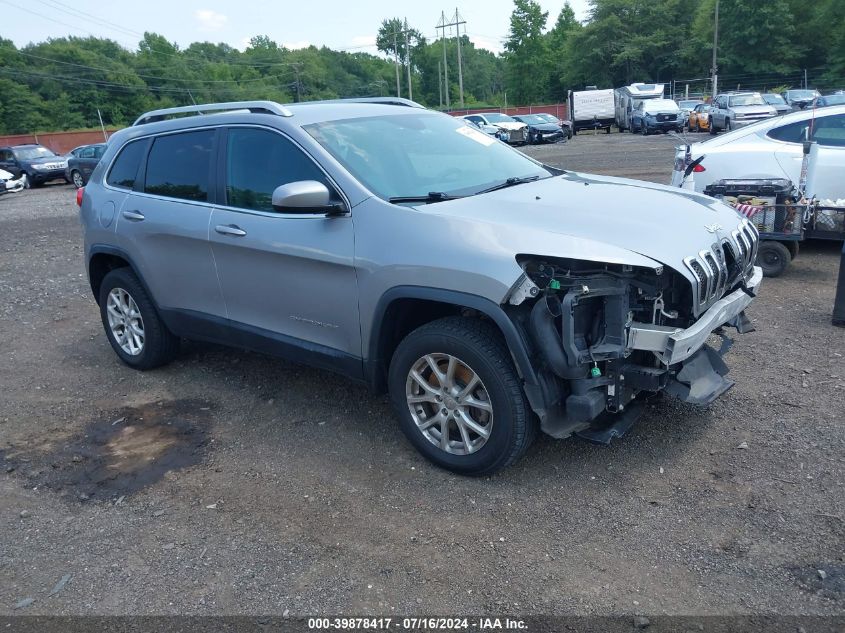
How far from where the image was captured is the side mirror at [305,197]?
383 centimetres

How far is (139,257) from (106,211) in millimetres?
578

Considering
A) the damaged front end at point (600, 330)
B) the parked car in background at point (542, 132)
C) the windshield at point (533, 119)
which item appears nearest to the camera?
the damaged front end at point (600, 330)

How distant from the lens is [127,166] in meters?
5.60

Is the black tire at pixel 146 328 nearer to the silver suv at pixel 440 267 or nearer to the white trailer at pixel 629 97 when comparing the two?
the silver suv at pixel 440 267

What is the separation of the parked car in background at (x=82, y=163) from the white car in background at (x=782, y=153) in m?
21.8

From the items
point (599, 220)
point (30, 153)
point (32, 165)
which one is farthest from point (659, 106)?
point (599, 220)

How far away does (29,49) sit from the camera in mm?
74812

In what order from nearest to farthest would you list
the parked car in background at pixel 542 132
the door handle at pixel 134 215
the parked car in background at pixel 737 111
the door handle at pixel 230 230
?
the door handle at pixel 230 230, the door handle at pixel 134 215, the parked car in background at pixel 737 111, the parked car in background at pixel 542 132

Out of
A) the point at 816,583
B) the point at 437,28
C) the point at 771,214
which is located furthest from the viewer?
the point at 437,28

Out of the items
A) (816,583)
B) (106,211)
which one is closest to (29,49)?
(106,211)

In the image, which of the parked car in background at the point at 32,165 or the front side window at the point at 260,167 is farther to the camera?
the parked car in background at the point at 32,165

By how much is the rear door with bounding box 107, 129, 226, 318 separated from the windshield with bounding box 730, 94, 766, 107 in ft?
97.6

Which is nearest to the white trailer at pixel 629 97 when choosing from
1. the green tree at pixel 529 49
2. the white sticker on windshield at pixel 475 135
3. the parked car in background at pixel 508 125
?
the parked car in background at pixel 508 125

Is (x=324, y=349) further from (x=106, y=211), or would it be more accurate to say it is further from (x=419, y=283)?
(x=106, y=211)
